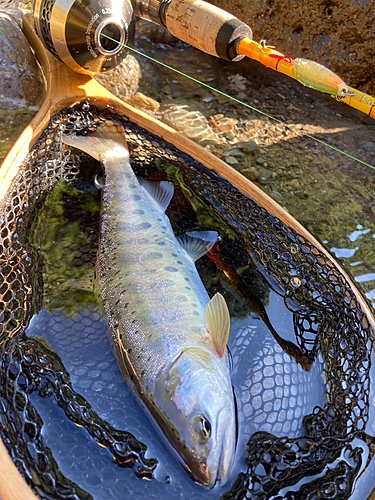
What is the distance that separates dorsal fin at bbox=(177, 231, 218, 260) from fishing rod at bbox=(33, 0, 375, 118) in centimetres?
93

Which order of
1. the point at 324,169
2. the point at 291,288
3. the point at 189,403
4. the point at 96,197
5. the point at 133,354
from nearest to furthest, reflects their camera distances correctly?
the point at 189,403 → the point at 133,354 → the point at 291,288 → the point at 96,197 → the point at 324,169

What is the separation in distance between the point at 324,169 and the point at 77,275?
74.7 inches

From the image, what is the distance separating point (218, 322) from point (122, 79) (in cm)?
251

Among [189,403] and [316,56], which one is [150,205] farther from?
[316,56]

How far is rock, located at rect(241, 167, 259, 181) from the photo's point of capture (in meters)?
2.99

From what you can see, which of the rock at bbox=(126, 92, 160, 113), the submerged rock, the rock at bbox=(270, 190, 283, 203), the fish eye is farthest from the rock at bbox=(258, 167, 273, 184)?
the fish eye

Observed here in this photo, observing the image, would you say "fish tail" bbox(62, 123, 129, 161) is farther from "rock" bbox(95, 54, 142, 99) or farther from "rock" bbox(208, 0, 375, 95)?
"rock" bbox(208, 0, 375, 95)

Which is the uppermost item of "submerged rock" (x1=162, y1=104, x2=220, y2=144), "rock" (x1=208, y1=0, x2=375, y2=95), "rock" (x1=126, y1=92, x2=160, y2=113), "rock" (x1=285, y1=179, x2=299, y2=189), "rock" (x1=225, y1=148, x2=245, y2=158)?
"rock" (x1=208, y1=0, x2=375, y2=95)

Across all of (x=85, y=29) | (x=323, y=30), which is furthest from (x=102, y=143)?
(x=323, y=30)

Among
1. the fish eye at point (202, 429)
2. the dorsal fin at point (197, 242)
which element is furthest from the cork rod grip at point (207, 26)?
the fish eye at point (202, 429)

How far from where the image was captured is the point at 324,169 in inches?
122

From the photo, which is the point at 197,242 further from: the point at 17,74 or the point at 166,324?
the point at 17,74

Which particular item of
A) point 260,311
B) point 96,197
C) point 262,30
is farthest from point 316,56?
point 260,311

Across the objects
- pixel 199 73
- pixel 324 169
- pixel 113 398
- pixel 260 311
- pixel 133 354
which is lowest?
pixel 113 398
